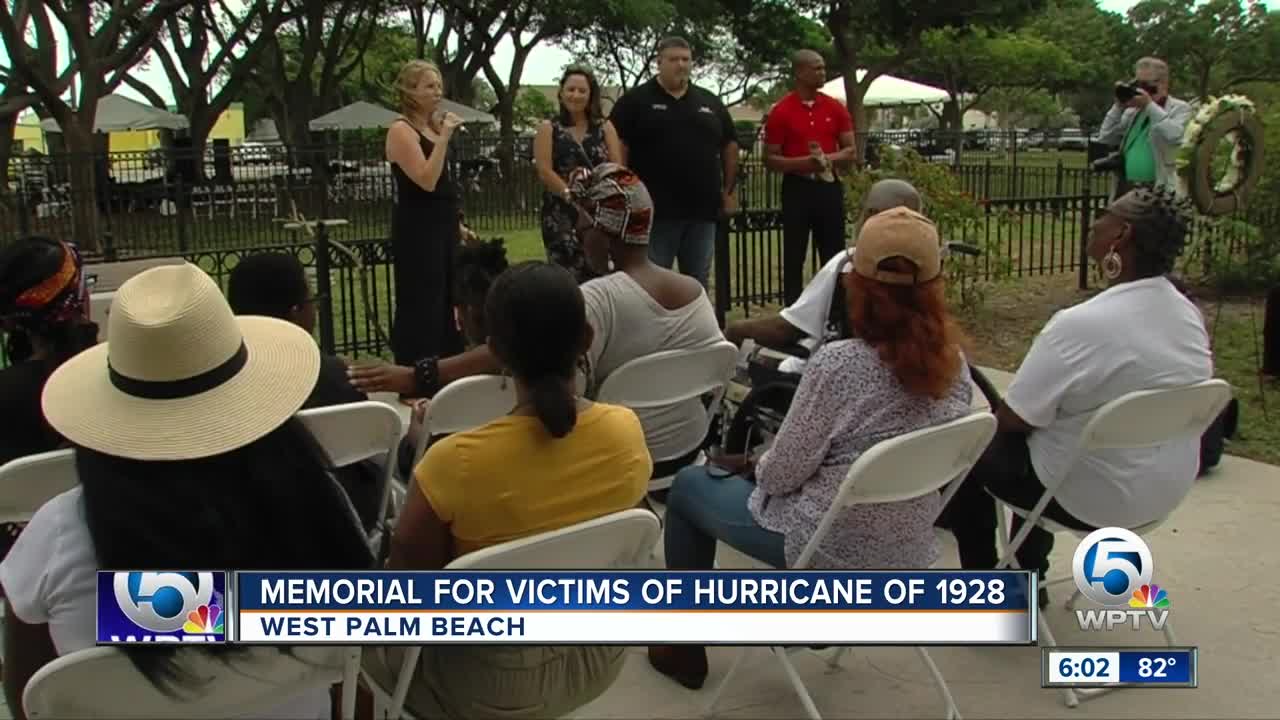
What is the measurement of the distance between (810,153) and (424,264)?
8.76ft

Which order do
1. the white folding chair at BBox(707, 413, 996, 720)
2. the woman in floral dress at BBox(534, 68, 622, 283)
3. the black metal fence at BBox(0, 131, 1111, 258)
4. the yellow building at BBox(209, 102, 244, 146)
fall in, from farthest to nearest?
the yellow building at BBox(209, 102, 244, 146), the black metal fence at BBox(0, 131, 1111, 258), the woman in floral dress at BBox(534, 68, 622, 283), the white folding chair at BBox(707, 413, 996, 720)

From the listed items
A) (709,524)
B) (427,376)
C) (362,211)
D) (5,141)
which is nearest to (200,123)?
(362,211)

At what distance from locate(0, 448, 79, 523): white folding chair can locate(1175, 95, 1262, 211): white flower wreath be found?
8061 mm

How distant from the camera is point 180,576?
6.46 feet

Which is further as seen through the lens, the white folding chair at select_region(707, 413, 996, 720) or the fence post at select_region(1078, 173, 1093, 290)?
the fence post at select_region(1078, 173, 1093, 290)

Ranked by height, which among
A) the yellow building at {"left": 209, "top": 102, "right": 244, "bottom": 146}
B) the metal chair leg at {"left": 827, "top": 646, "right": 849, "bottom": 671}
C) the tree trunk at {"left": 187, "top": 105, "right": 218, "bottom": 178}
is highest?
the yellow building at {"left": 209, "top": 102, "right": 244, "bottom": 146}

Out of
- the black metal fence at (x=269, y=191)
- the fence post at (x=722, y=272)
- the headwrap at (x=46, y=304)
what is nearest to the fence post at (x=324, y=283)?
the fence post at (x=722, y=272)

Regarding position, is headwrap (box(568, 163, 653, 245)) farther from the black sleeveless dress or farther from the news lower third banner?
the black sleeveless dress

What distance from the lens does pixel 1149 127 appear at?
9.30m

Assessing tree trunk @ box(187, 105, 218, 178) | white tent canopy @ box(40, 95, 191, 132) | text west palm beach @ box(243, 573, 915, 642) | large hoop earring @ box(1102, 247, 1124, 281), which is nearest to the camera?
text west palm beach @ box(243, 573, 915, 642)

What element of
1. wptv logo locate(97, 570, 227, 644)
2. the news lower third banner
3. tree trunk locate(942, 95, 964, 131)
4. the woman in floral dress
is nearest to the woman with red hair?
the news lower third banner

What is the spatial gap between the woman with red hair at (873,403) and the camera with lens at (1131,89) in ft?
22.7

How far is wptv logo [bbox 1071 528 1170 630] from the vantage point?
3486mm

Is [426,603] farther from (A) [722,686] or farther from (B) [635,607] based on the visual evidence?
(A) [722,686]
